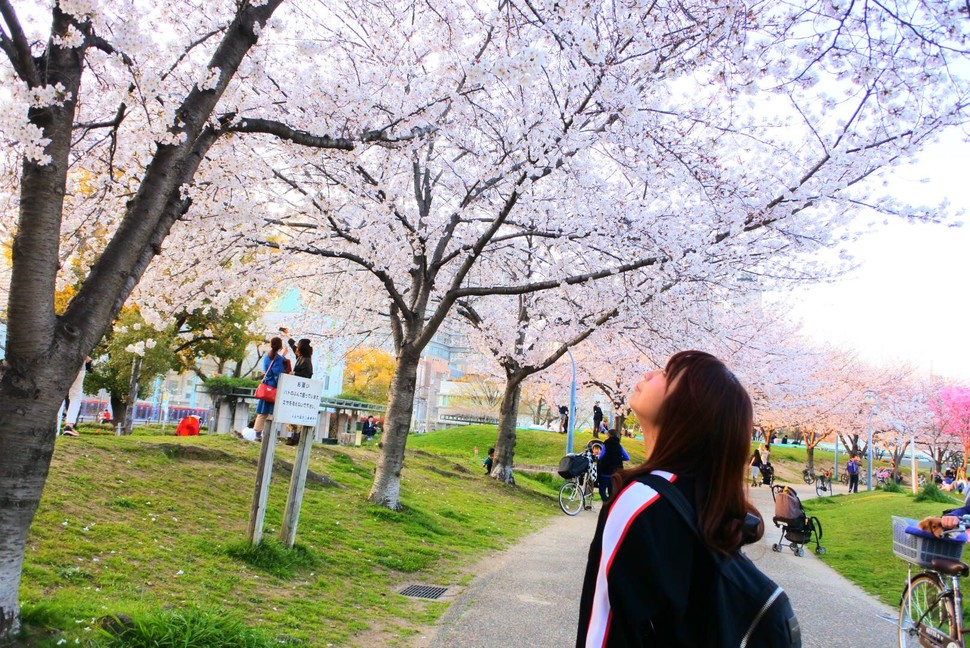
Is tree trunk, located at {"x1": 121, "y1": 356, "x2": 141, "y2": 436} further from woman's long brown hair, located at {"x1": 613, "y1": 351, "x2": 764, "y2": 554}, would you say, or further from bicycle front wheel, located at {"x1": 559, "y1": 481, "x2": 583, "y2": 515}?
woman's long brown hair, located at {"x1": 613, "y1": 351, "x2": 764, "y2": 554}

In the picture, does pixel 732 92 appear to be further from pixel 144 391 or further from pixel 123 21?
pixel 144 391

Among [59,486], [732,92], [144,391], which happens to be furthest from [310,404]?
[144,391]

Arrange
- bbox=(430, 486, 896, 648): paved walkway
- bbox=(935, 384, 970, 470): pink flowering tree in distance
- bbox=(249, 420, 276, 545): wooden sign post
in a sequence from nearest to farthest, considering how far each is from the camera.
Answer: bbox=(430, 486, 896, 648): paved walkway
bbox=(249, 420, 276, 545): wooden sign post
bbox=(935, 384, 970, 470): pink flowering tree in distance

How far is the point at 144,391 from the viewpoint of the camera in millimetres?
28562

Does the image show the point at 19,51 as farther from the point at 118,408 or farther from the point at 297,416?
the point at 118,408

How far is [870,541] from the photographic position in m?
13.6

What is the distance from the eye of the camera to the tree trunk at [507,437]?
59.5ft

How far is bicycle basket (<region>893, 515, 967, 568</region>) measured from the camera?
461 centimetres

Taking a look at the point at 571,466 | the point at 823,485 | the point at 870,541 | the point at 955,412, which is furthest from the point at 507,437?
the point at 955,412

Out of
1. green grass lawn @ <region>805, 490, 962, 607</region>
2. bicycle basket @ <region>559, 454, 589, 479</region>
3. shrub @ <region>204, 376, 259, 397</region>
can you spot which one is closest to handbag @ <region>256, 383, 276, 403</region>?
bicycle basket @ <region>559, 454, 589, 479</region>

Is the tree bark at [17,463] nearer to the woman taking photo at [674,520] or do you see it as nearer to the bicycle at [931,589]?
the woman taking photo at [674,520]

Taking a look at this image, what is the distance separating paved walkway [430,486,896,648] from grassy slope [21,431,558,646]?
37cm

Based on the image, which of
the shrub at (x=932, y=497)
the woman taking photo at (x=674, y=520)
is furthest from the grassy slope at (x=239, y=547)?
the shrub at (x=932, y=497)

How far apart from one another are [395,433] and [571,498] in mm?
6304
